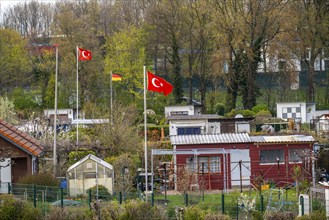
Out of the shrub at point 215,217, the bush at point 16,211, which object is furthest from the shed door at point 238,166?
the bush at point 16,211

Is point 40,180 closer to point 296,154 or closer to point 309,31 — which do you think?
point 296,154

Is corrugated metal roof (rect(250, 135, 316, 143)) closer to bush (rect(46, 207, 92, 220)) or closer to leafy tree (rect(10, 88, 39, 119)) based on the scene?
bush (rect(46, 207, 92, 220))

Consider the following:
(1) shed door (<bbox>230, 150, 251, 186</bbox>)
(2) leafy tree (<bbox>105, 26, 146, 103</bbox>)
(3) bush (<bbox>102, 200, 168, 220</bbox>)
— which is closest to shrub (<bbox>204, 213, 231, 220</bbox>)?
(3) bush (<bbox>102, 200, 168, 220</bbox>)

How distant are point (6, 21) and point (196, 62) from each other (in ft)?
111

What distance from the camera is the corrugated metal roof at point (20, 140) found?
36688 mm

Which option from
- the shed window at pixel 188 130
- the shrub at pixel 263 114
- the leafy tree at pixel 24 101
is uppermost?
the leafy tree at pixel 24 101

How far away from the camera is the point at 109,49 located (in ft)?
257

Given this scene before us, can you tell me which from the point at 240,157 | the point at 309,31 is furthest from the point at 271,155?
the point at 309,31

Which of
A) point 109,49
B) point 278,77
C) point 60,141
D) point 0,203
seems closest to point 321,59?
point 278,77

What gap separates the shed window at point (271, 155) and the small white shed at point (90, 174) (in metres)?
8.51

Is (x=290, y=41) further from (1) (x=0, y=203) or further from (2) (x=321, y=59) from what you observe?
(1) (x=0, y=203)

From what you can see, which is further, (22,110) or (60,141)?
(22,110)

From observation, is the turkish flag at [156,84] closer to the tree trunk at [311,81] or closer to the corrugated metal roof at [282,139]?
the corrugated metal roof at [282,139]

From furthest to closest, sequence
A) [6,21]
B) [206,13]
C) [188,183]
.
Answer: [6,21]
[206,13]
[188,183]
